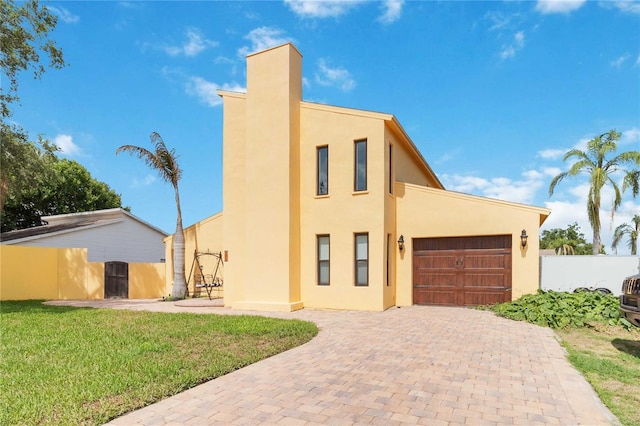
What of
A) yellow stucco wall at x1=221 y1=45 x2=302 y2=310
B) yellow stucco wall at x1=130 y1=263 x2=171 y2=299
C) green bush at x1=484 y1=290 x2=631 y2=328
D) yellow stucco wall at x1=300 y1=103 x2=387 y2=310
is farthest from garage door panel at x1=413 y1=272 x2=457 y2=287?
yellow stucco wall at x1=130 y1=263 x2=171 y2=299

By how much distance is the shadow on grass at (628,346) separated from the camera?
634 centimetres

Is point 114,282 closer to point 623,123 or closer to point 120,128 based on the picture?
point 120,128

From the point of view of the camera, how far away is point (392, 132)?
38.5 feet

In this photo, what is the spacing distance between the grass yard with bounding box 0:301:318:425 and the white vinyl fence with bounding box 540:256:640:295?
8.07m

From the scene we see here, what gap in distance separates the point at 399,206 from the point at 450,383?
795 cm

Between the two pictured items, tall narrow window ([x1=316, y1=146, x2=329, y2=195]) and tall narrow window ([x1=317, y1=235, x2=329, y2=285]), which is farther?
tall narrow window ([x1=316, y1=146, x2=329, y2=195])

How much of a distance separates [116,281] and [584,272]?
62.3 ft

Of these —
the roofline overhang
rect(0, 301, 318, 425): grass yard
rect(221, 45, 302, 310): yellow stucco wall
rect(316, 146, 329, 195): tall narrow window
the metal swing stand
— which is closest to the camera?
rect(0, 301, 318, 425): grass yard

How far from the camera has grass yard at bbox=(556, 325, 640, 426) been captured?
13.2 ft

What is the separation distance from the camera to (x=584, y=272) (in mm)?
Result: 11406

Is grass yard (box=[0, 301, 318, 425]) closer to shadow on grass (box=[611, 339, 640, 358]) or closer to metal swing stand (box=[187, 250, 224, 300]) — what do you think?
metal swing stand (box=[187, 250, 224, 300])

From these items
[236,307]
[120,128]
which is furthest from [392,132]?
[120,128]

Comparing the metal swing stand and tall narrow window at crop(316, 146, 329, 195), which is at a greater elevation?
tall narrow window at crop(316, 146, 329, 195)

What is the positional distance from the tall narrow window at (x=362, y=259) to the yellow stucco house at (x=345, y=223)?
31 mm
